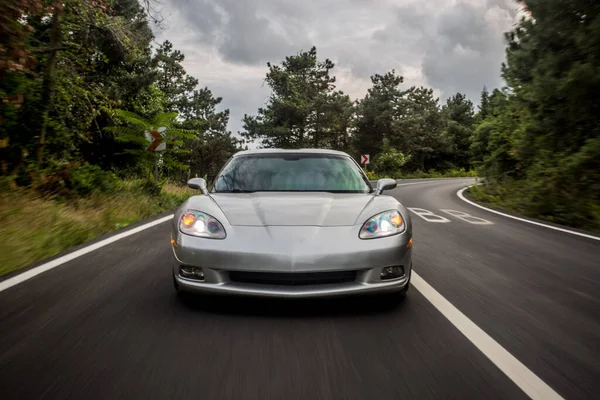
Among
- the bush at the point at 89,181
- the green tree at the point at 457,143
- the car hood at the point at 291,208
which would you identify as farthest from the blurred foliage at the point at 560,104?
the green tree at the point at 457,143

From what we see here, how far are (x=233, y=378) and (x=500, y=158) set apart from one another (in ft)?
61.5

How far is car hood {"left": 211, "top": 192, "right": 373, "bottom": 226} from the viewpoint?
3.57 metres

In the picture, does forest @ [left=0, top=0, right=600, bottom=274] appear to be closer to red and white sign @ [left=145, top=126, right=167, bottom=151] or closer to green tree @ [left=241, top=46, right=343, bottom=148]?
red and white sign @ [left=145, top=126, right=167, bottom=151]

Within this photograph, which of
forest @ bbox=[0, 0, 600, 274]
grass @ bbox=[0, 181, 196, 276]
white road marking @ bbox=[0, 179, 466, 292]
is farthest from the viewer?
forest @ bbox=[0, 0, 600, 274]

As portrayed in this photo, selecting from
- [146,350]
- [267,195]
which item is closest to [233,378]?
[146,350]

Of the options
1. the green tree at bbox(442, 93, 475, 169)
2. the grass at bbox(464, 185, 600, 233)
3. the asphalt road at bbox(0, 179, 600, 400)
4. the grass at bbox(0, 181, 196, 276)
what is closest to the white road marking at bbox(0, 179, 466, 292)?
the asphalt road at bbox(0, 179, 600, 400)

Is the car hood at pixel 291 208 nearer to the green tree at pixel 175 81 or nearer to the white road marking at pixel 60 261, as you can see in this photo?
the white road marking at pixel 60 261

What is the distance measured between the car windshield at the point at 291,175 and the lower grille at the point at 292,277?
1.36m

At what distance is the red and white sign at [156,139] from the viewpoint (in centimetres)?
1162

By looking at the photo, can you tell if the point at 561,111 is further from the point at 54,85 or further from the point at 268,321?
the point at 54,85

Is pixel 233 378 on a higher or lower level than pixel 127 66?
lower

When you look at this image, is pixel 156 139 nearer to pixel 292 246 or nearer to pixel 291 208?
pixel 291 208

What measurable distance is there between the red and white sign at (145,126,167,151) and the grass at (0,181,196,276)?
1282 millimetres

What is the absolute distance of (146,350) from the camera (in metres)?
Answer: 2.81
